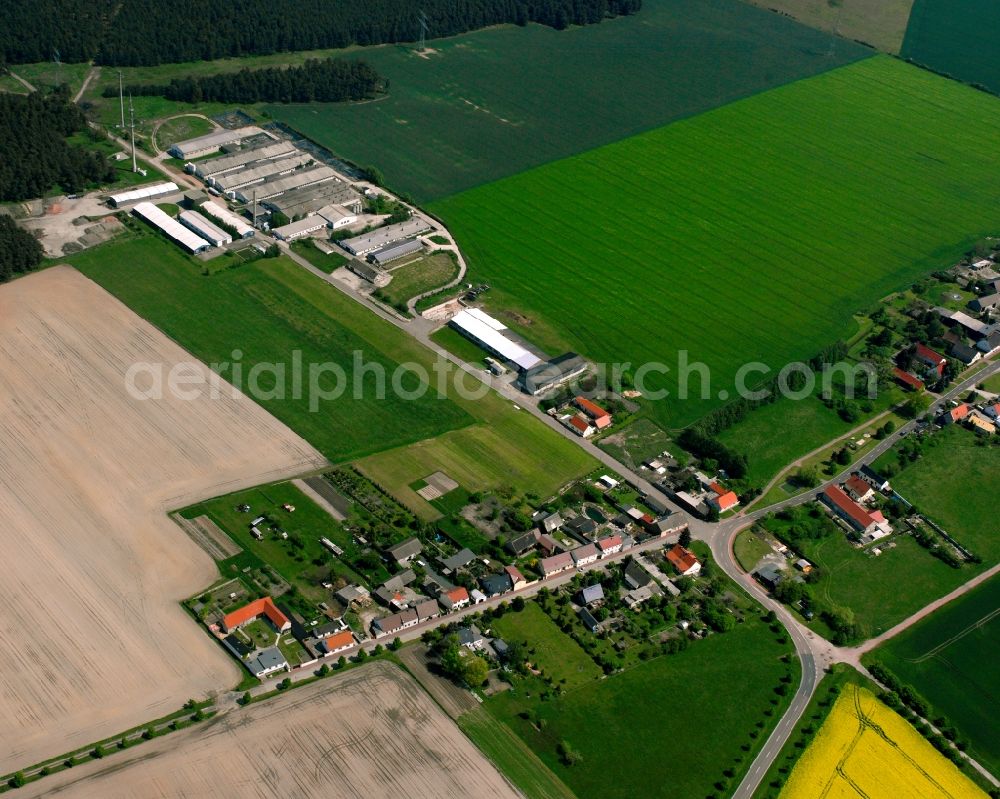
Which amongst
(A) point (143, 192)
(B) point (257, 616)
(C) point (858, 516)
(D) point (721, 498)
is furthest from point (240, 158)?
(C) point (858, 516)

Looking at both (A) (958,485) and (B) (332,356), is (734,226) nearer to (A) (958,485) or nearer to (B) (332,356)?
A: (A) (958,485)

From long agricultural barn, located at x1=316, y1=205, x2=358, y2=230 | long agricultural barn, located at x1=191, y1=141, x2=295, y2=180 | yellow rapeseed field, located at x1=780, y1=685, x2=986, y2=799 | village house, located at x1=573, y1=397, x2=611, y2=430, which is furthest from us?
long agricultural barn, located at x1=191, y1=141, x2=295, y2=180

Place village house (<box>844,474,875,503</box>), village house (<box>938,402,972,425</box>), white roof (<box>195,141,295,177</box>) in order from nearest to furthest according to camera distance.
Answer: village house (<box>844,474,875,503</box>) < village house (<box>938,402,972,425</box>) < white roof (<box>195,141,295,177</box>)

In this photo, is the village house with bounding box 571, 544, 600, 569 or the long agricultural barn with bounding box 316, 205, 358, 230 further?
the long agricultural barn with bounding box 316, 205, 358, 230

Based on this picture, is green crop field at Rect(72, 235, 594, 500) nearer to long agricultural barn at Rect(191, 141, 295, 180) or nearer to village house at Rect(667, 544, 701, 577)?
village house at Rect(667, 544, 701, 577)

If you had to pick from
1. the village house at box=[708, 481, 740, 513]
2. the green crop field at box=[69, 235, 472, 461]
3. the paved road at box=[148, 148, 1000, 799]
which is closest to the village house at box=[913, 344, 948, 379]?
the paved road at box=[148, 148, 1000, 799]
